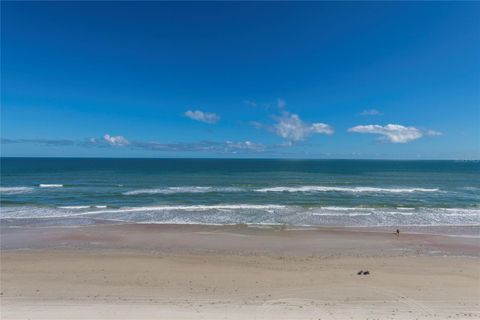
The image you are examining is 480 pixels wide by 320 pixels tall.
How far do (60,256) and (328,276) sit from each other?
12.7 meters

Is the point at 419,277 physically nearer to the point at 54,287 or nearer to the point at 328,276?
the point at 328,276

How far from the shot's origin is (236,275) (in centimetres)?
1030

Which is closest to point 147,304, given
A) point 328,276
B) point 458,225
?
point 328,276

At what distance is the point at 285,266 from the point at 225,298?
12.7ft

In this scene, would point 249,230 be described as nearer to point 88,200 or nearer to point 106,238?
point 106,238

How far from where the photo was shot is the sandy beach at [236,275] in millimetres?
7617

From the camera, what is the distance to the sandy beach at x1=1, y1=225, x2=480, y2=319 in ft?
25.0

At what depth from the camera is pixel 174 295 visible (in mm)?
8641

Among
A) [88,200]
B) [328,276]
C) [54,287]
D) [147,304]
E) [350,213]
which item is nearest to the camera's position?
[147,304]

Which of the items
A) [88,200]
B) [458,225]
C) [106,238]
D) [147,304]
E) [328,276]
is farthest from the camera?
[88,200]

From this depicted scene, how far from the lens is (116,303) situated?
7.95 meters

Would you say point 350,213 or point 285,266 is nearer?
point 285,266

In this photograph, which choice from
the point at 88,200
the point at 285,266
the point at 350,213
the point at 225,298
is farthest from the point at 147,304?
the point at 88,200

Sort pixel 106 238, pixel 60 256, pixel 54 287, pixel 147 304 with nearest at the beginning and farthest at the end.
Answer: pixel 147 304, pixel 54 287, pixel 60 256, pixel 106 238
